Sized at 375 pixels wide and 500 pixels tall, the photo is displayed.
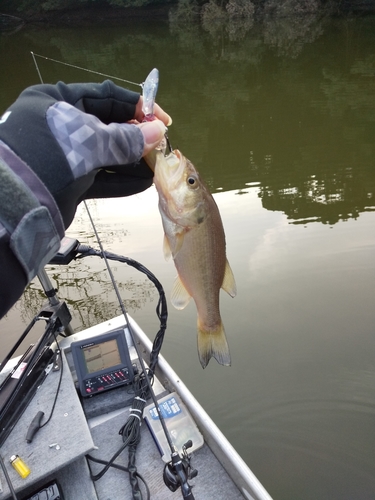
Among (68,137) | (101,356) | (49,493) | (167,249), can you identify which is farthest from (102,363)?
(68,137)

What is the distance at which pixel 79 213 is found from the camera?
22.5 ft

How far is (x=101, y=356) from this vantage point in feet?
8.68

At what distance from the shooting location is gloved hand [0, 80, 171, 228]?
1000mm

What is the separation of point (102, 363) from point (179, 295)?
3.37ft

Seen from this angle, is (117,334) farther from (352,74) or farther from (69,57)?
(69,57)

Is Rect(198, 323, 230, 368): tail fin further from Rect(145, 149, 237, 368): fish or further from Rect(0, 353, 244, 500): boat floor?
Rect(0, 353, 244, 500): boat floor

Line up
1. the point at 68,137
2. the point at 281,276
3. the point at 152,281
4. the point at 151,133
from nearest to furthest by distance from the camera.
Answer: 1. the point at 68,137
2. the point at 151,133
3. the point at 152,281
4. the point at 281,276

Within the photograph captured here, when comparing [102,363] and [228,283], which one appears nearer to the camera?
[228,283]

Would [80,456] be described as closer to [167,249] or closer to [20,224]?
[167,249]

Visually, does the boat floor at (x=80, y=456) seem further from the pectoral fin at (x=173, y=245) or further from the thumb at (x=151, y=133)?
the thumb at (x=151, y=133)

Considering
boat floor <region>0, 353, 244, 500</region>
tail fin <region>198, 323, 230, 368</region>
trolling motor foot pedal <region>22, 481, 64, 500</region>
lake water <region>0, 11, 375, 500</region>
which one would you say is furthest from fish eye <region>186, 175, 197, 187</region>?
lake water <region>0, 11, 375, 500</region>

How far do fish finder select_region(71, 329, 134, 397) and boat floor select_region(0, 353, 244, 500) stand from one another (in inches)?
4.5

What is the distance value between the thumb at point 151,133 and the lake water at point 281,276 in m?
2.64

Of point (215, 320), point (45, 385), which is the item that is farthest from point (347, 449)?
point (45, 385)
